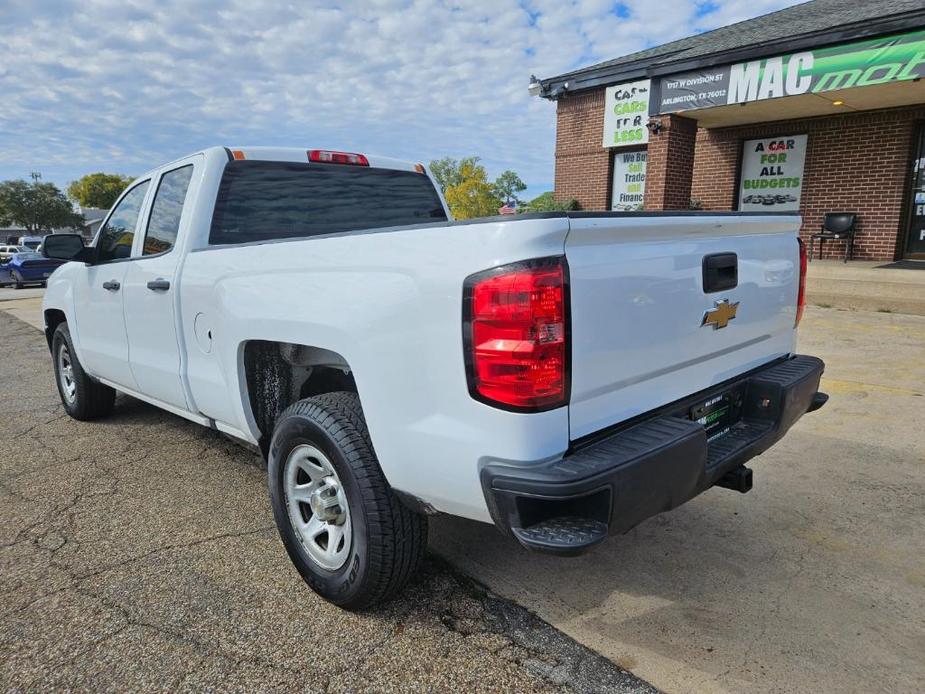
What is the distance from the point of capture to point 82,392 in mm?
5043

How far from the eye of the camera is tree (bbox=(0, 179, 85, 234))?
76188mm

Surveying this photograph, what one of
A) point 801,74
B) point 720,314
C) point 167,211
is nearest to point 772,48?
point 801,74

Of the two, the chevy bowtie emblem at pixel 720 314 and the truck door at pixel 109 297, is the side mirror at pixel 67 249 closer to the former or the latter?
the truck door at pixel 109 297

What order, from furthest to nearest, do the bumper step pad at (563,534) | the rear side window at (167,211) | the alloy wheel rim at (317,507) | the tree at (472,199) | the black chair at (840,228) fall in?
the tree at (472,199)
the black chair at (840,228)
the rear side window at (167,211)
the alloy wheel rim at (317,507)
the bumper step pad at (563,534)

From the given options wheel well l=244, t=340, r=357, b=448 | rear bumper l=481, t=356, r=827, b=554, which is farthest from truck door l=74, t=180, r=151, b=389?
rear bumper l=481, t=356, r=827, b=554

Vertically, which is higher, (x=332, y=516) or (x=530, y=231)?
(x=530, y=231)

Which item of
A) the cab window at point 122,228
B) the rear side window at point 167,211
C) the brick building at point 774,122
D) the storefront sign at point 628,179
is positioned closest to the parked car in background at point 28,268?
the brick building at point 774,122

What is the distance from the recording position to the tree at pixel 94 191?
93.1 m

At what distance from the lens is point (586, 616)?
2572 millimetres

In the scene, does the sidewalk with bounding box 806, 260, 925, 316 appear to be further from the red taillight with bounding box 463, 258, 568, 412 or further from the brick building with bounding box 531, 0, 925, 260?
the red taillight with bounding box 463, 258, 568, 412

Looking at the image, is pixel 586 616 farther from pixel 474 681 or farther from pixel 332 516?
pixel 332 516

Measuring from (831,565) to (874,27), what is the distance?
8.75m

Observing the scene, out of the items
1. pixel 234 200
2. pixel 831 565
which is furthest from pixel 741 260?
pixel 234 200

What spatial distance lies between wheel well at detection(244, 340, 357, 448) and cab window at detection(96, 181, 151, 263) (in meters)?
1.71
